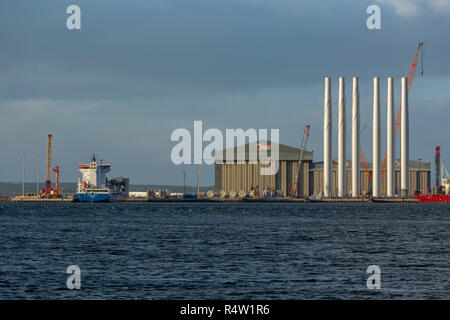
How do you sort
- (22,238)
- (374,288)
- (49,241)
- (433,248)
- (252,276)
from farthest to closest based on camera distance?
(22,238) → (49,241) → (433,248) → (252,276) → (374,288)

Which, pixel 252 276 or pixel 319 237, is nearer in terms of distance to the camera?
pixel 252 276

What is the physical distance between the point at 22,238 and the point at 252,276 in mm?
40737

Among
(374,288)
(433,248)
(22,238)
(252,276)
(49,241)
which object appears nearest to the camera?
(374,288)

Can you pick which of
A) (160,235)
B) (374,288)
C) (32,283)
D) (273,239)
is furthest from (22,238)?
(374,288)

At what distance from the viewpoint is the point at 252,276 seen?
129 feet

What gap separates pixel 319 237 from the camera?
7419 cm

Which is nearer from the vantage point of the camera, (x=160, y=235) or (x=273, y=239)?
(x=273, y=239)

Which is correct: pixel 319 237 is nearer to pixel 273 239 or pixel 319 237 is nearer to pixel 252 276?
pixel 273 239
